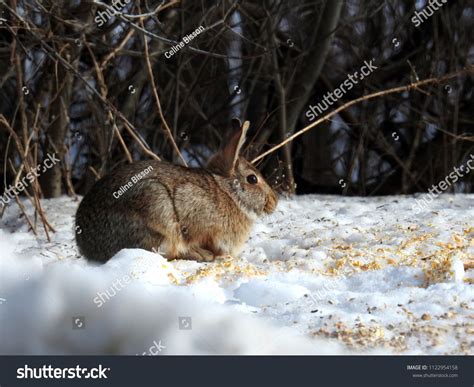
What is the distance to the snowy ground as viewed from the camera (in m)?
3.89

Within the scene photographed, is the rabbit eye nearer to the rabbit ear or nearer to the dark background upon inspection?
the rabbit ear

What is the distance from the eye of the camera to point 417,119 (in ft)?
37.0

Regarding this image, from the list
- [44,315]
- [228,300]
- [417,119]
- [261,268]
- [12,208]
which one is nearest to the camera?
[44,315]

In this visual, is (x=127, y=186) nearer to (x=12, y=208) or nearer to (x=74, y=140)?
(x=12, y=208)

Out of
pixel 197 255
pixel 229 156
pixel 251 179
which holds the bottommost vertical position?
pixel 197 255

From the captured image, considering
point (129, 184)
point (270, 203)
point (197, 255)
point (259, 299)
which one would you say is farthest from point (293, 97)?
point (259, 299)

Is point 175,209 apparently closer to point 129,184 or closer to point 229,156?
point 129,184

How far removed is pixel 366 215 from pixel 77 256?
2.67 meters

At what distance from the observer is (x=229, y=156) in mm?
5805

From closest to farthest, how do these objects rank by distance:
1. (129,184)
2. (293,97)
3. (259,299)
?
(259,299)
(129,184)
(293,97)

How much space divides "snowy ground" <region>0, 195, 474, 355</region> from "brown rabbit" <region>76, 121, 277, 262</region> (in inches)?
7.7

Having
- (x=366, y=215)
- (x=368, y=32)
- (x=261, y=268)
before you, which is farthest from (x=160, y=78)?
(x=261, y=268)

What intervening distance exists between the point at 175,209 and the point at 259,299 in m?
1.08

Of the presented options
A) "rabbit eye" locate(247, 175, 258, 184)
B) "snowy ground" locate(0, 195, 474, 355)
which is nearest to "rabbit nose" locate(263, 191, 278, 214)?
"rabbit eye" locate(247, 175, 258, 184)
